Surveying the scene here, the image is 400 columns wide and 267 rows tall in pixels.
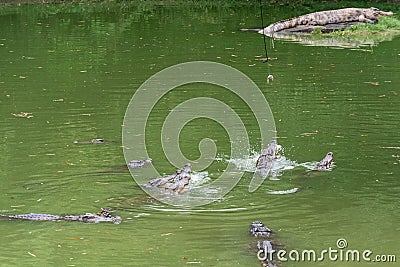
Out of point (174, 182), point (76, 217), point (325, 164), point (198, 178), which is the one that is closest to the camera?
point (76, 217)

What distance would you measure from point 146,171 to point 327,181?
2.09m

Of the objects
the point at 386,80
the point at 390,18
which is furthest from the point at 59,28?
the point at 386,80

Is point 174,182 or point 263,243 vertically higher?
point 174,182

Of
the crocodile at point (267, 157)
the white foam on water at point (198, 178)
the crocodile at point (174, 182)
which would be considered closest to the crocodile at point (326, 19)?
the crocodile at point (267, 157)

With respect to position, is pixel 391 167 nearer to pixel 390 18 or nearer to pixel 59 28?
pixel 390 18

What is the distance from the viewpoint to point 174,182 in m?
8.09

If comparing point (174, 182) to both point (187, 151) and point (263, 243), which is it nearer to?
point (187, 151)

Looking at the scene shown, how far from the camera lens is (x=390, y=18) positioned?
20.3m

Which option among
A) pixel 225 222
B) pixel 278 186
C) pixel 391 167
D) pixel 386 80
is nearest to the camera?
pixel 225 222
